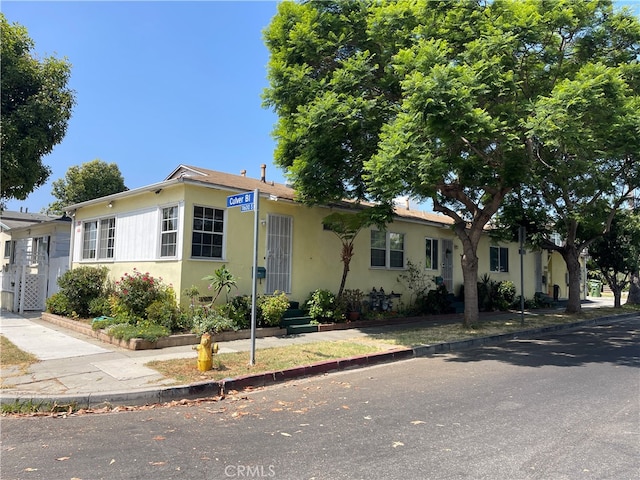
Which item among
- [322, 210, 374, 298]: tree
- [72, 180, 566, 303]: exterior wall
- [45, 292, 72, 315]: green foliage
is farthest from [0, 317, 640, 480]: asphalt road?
[45, 292, 72, 315]: green foliage

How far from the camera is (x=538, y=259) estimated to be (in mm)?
25281

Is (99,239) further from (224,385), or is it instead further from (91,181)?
(91,181)

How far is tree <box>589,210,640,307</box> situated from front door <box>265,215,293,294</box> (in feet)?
54.0

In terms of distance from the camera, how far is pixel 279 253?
13281mm

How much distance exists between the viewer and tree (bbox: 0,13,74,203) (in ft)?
47.2

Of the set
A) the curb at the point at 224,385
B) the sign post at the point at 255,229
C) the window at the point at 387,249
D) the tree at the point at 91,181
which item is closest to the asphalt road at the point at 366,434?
the curb at the point at 224,385

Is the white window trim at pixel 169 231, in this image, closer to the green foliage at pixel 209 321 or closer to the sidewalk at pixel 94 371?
the green foliage at pixel 209 321

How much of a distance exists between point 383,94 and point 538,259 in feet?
59.6

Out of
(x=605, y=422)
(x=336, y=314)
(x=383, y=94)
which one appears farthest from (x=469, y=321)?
(x=605, y=422)

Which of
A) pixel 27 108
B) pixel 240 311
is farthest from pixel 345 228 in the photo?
pixel 27 108

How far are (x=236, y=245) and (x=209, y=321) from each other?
2.55 meters

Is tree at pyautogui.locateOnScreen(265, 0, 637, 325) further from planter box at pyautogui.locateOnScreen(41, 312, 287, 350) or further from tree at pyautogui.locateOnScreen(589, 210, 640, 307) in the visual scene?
tree at pyautogui.locateOnScreen(589, 210, 640, 307)

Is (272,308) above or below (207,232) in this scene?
below

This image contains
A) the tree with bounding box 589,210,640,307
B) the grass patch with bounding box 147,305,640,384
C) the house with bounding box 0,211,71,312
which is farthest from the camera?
the tree with bounding box 589,210,640,307
